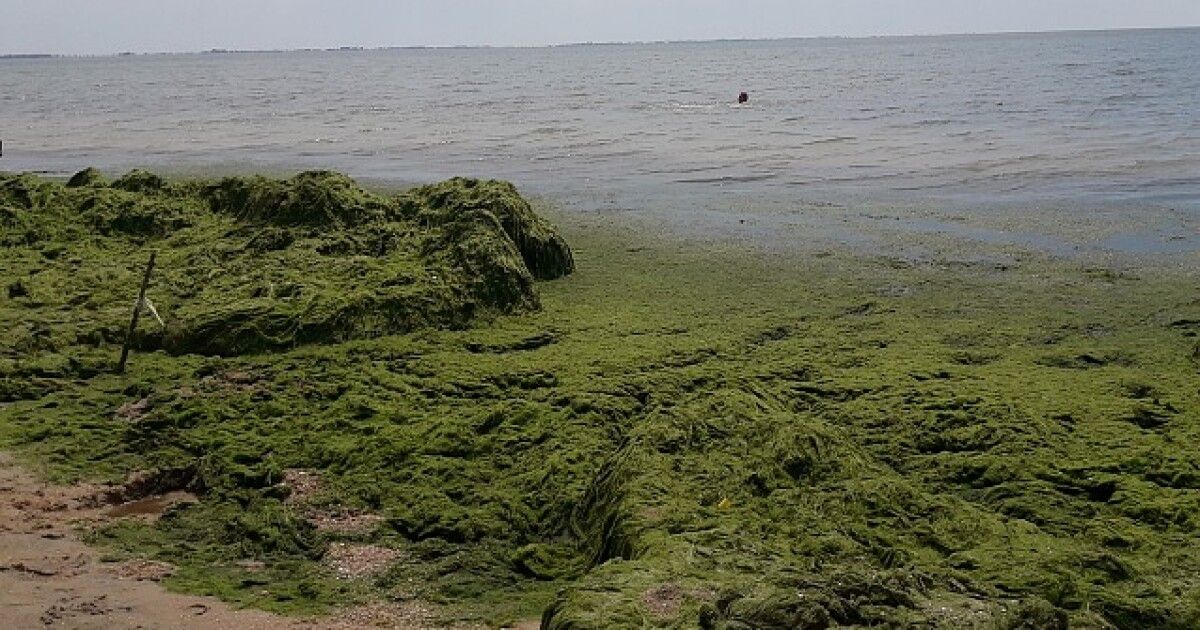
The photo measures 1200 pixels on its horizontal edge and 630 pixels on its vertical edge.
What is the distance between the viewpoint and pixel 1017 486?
5684 millimetres

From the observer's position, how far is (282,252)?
10.4 meters

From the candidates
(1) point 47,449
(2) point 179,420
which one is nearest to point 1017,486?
(2) point 179,420

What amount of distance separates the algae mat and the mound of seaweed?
5 centimetres

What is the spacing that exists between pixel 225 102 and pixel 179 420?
47.2 metres

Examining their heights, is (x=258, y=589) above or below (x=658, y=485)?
below

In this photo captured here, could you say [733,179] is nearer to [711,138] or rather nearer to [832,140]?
[832,140]

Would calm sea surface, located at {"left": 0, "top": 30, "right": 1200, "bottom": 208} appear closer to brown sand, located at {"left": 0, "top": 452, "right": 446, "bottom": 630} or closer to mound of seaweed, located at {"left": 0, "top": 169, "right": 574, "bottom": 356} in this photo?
mound of seaweed, located at {"left": 0, "top": 169, "right": 574, "bottom": 356}

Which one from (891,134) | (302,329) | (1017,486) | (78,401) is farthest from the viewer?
(891,134)

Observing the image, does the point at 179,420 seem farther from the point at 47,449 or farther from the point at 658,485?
the point at 658,485

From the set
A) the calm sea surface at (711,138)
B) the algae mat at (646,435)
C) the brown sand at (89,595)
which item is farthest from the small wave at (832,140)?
the brown sand at (89,595)

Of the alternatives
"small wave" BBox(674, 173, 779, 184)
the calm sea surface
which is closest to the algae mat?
the calm sea surface

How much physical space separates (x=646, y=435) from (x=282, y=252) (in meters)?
5.70

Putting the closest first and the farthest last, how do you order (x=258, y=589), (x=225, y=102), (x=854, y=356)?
(x=258, y=589) → (x=854, y=356) → (x=225, y=102)

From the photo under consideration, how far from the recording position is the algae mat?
4398 mm
